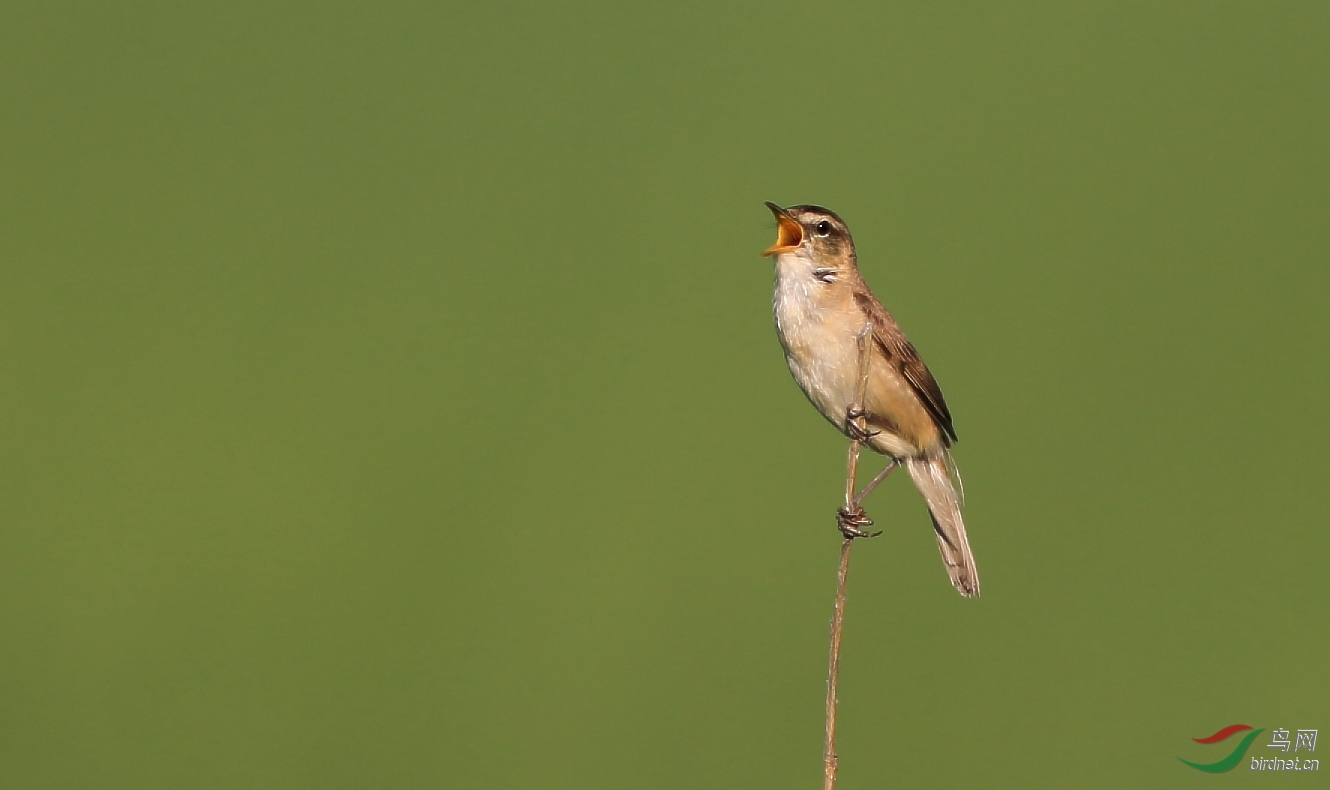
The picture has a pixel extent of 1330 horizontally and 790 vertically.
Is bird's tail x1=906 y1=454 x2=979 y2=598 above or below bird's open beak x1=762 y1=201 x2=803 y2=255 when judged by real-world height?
below

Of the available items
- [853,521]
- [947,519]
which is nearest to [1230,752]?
[947,519]

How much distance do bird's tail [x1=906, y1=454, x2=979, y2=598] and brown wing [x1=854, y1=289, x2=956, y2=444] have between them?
30cm

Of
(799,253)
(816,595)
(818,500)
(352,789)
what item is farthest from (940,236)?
(352,789)

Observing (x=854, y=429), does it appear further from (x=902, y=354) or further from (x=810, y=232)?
(x=810, y=232)

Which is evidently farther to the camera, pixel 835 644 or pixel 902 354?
pixel 902 354

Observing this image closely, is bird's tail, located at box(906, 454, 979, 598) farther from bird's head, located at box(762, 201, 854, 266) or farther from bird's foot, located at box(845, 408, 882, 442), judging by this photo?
bird's head, located at box(762, 201, 854, 266)

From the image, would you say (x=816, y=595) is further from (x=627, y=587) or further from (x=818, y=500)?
(x=627, y=587)

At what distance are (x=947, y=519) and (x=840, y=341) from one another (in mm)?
966

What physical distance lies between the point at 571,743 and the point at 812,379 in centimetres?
313

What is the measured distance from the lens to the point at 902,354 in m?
4.23

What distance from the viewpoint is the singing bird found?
4094mm

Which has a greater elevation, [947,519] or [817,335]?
[817,335]

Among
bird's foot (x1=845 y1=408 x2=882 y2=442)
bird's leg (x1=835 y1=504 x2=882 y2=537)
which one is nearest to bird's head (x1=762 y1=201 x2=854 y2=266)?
bird's foot (x1=845 y1=408 x2=882 y2=442)

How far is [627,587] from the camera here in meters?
7.13
